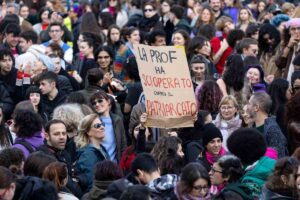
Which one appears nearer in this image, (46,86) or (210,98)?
(210,98)

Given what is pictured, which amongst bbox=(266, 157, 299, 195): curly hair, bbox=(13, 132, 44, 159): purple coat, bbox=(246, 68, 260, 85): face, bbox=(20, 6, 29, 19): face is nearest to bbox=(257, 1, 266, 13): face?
bbox=(20, 6, 29, 19): face

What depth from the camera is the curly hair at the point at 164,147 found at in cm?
1155

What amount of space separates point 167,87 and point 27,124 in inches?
67.2

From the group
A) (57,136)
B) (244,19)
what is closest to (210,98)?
(57,136)

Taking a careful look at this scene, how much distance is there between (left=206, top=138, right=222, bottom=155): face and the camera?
488 inches

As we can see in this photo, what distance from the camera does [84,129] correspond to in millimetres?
12898

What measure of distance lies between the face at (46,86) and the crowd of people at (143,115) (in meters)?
0.01

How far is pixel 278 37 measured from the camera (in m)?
17.4

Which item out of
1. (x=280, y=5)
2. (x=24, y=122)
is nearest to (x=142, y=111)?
(x=24, y=122)

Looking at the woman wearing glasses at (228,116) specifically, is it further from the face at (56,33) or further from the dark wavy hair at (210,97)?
the face at (56,33)

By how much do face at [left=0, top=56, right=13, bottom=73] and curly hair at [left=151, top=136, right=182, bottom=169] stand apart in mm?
4937

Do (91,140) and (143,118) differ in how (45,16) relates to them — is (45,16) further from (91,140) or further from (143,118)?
(91,140)

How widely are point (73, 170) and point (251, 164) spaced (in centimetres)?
211

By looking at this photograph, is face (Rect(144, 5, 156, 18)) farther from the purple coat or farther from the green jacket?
the green jacket
